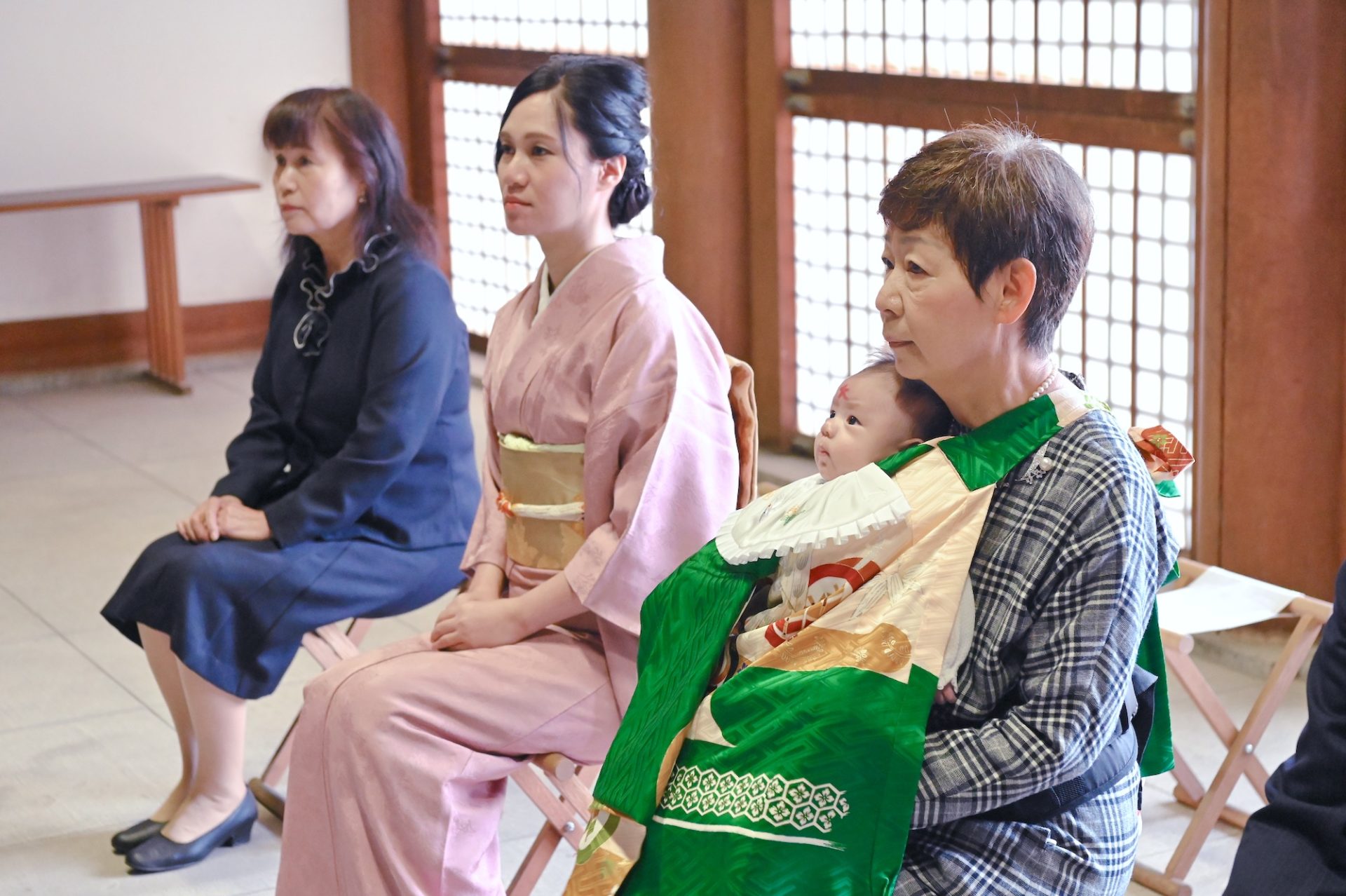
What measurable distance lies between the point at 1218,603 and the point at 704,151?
8.91ft

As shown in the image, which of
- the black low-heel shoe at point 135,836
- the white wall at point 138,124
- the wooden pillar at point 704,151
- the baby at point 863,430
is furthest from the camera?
the white wall at point 138,124

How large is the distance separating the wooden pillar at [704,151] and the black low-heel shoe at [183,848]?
8.68 feet

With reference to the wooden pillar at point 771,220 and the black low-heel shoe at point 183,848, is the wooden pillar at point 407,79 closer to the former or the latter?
the wooden pillar at point 771,220

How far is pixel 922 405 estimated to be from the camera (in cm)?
185

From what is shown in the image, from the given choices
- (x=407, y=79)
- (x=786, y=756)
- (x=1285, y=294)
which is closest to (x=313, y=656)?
(x=786, y=756)

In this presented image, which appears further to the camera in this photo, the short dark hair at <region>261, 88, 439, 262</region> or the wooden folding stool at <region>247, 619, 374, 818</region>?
the short dark hair at <region>261, 88, 439, 262</region>

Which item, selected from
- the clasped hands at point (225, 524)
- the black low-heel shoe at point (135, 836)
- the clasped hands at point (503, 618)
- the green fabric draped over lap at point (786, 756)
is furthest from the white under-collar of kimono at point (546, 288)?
the black low-heel shoe at point (135, 836)

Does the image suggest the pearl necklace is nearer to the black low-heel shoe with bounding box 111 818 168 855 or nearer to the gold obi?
the gold obi

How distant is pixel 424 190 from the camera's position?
7.54 m

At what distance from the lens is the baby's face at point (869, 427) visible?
73.0 inches

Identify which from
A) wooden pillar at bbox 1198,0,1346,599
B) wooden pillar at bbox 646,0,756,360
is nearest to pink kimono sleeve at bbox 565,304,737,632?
wooden pillar at bbox 1198,0,1346,599

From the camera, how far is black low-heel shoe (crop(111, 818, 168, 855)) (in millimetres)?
2996

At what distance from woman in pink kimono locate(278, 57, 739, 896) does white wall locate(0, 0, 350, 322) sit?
4.99 m

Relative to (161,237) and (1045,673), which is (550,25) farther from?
(1045,673)
